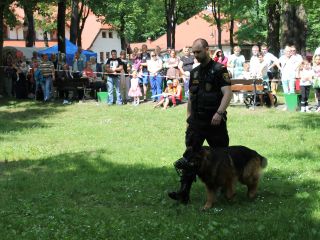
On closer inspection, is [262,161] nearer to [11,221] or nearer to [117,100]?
[11,221]

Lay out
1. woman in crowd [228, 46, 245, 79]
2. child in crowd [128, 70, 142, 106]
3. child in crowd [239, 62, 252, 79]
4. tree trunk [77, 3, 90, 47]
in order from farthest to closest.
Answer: tree trunk [77, 3, 90, 47], child in crowd [128, 70, 142, 106], woman in crowd [228, 46, 245, 79], child in crowd [239, 62, 252, 79]

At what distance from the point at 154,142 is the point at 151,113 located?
4.88 metres

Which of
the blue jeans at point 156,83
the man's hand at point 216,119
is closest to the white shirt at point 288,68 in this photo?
the blue jeans at point 156,83

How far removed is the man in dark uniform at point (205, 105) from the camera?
20.2 feet

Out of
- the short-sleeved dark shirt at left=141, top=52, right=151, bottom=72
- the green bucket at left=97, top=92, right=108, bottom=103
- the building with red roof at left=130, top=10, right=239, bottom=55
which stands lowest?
the green bucket at left=97, top=92, right=108, bottom=103

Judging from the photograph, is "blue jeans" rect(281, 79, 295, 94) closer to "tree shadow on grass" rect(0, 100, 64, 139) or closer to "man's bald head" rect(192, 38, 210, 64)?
"tree shadow on grass" rect(0, 100, 64, 139)

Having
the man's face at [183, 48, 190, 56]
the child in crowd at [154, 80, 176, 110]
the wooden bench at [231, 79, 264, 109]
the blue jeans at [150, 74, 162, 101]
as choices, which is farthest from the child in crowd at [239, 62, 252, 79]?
the blue jeans at [150, 74, 162, 101]

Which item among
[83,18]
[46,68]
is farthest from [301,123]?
[83,18]

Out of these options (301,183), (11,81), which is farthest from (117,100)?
(301,183)

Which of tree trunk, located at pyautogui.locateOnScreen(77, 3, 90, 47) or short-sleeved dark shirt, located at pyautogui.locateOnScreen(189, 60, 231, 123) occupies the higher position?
tree trunk, located at pyautogui.locateOnScreen(77, 3, 90, 47)

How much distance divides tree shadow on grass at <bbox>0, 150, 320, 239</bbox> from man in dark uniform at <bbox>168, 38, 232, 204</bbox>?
589 mm

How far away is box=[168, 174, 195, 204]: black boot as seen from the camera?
6402mm

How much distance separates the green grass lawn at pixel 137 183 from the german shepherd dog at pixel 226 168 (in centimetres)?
20

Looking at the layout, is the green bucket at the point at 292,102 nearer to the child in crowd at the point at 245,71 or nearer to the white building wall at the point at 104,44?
the child in crowd at the point at 245,71
